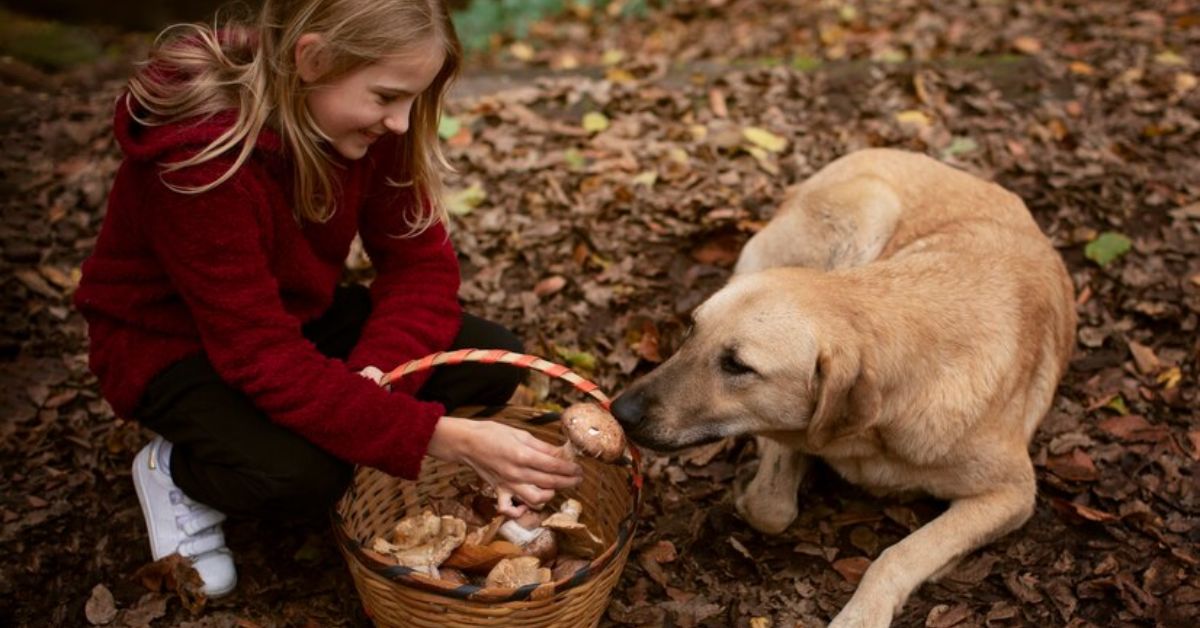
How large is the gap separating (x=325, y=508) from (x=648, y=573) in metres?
1.15

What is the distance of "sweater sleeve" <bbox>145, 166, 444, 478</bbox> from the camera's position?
9.09ft

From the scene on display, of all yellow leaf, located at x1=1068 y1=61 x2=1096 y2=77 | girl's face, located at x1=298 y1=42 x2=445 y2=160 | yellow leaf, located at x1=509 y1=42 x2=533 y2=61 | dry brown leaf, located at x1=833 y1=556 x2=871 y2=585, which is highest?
girl's face, located at x1=298 y1=42 x2=445 y2=160

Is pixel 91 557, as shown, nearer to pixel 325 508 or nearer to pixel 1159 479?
pixel 325 508

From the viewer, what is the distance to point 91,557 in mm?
3477

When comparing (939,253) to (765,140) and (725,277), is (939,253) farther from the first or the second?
(765,140)

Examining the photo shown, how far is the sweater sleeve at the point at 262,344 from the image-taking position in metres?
2.77

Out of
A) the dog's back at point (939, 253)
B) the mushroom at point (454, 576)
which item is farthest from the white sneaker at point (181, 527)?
the dog's back at point (939, 253)

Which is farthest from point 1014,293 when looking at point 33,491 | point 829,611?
point 33,491

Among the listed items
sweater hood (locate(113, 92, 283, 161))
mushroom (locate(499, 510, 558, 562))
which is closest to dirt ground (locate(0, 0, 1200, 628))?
mushroom (locate(499, 510, 558, 562))

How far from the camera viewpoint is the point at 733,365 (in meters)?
3.22

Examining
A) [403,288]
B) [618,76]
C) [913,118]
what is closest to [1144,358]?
[913,118]

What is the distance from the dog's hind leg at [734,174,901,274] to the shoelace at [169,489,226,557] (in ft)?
7.84

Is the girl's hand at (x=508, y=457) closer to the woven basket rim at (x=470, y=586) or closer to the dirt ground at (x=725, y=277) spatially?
the woven basket rim at (x=470, y=586)

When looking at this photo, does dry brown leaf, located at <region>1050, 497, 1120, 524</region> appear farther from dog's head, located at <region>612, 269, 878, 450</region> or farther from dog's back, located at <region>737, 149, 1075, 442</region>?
dog's head, located at <region>612, 269, 878, 450</region>
